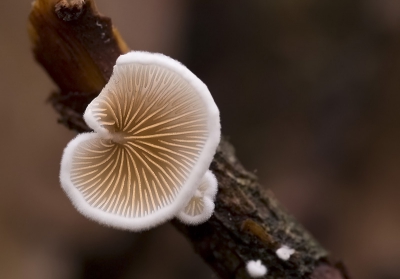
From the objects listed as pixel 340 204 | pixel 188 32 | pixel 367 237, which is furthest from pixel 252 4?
pixel 367 237

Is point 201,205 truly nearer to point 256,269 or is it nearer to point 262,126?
point 256,269

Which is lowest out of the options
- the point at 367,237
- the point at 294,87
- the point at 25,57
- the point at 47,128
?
the point at 367,237

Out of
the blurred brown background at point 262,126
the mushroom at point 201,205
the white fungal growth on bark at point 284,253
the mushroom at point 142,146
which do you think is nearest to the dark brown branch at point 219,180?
the white fungal growth on bark at point 284,253

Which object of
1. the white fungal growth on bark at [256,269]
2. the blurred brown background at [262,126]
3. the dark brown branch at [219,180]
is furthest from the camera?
the blurred brown background at [262,126]

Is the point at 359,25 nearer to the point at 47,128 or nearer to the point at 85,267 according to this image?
the point at 47,128

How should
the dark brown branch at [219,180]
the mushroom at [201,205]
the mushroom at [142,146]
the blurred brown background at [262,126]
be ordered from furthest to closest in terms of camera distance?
the blurred brown background at [262,126], the dark brown branch at [219,180], the mushroom at [201,205], the mushroom at [142,146]

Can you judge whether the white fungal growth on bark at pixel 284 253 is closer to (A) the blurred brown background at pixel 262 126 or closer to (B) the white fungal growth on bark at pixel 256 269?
(B) the white fungal growth on bark at pixel 256 269

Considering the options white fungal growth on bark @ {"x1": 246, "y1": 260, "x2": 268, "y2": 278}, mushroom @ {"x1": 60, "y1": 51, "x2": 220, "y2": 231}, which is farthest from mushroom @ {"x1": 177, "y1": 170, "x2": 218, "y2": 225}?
white fungal growth on bark @ {"x1": 246, "y1": 260, "x2": 268, "y2": 278}
